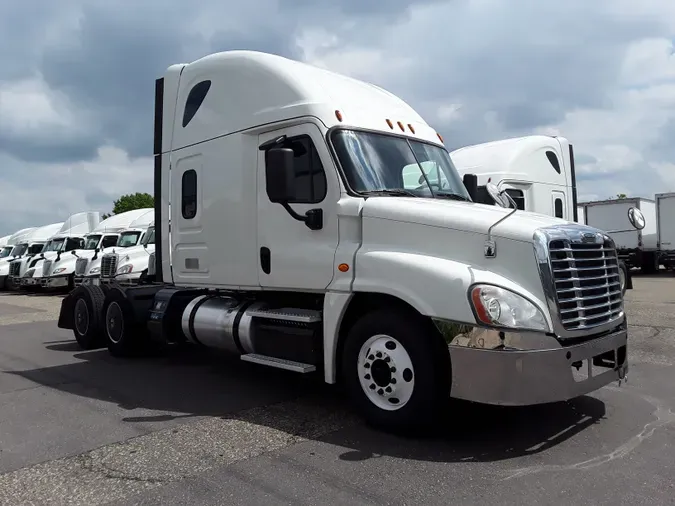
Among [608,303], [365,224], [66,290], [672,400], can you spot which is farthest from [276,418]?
[66,290]

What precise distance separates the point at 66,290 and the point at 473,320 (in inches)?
898

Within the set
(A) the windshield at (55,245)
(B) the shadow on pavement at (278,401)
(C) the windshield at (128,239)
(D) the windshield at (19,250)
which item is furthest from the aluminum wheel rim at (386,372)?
(D) the windshield at (19,250)

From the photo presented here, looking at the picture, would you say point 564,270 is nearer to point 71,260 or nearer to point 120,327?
point 120,327

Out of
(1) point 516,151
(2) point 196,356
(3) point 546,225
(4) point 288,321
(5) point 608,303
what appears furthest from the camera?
(1) point 516,151

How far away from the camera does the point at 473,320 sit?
4242 mm

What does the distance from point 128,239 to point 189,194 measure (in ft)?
45.6

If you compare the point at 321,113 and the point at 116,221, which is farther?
the point at 116,221

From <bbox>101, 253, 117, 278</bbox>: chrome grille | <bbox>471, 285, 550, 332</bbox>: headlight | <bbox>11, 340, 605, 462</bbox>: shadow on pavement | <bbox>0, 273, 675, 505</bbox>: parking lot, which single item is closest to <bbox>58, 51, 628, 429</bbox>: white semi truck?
<bbox>471, 285, 550, 332</bbox>: headlight

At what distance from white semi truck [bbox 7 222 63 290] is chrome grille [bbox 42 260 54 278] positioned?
1856 millimetres

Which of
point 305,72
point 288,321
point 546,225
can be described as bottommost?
point 288,321

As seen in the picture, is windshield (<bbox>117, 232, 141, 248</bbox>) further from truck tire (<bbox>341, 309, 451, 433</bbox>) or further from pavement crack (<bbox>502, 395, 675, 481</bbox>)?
pavement crack (<bbox>502, 395, 675, 481</bbox>)

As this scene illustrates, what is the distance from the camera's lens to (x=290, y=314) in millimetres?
5746

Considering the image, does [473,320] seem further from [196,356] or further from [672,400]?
[196,356]

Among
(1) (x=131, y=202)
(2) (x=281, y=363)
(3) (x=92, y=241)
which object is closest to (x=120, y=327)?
(2) (x=281, y=363)
